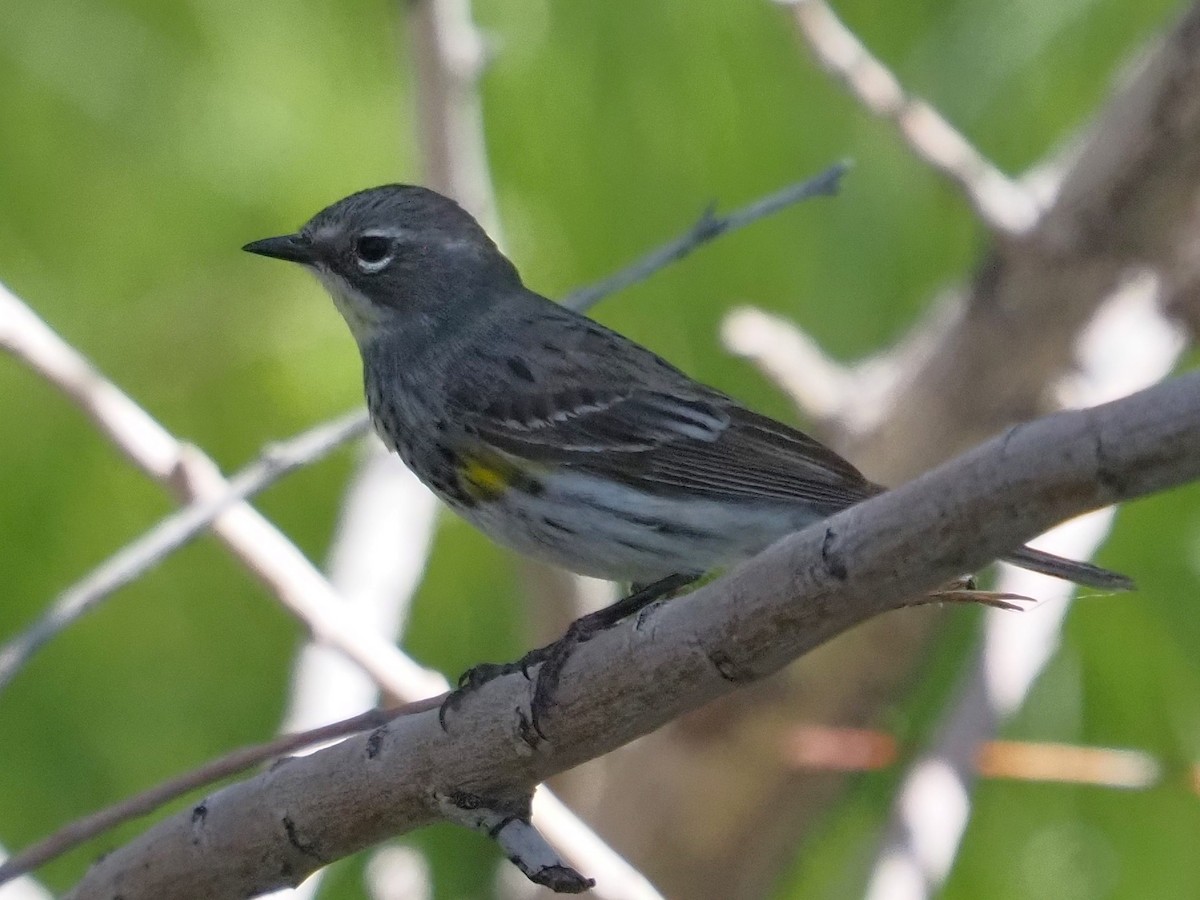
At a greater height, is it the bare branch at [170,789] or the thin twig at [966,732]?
the thin twig at [966,732]

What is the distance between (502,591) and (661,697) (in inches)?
86.2

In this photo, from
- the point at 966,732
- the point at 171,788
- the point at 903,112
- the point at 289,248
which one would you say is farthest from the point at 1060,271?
the point at 171,788

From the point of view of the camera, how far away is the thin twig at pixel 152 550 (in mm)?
2219

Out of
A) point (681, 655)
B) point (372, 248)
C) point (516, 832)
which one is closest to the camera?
point (681, 655)

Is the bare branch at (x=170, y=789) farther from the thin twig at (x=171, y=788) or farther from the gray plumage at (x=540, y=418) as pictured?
the gray plumage at (x=540, y=418)

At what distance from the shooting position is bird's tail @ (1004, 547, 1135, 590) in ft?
6.41

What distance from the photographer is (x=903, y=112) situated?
3.00 m

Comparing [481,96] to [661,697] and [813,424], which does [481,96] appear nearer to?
[813,424]

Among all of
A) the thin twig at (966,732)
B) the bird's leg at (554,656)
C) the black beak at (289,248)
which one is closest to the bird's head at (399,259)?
the black beak at (289,248)

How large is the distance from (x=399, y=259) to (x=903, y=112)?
3.30 feet

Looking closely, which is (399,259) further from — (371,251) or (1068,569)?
(1068,569)

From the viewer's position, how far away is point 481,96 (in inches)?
145

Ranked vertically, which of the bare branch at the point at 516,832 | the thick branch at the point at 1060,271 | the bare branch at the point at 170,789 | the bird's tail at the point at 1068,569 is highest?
the thick branch at the point at 1060,271

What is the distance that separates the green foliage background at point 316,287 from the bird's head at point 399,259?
423 millimetres
